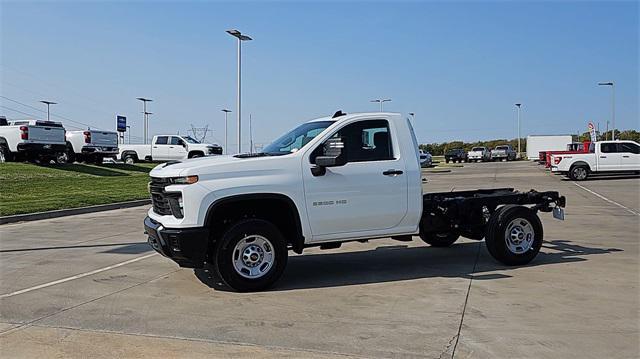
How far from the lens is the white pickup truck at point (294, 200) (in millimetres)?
6824

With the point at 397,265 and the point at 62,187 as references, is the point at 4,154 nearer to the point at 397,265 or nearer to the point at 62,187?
the point at 62,187

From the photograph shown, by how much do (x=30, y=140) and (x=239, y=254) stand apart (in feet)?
74.5

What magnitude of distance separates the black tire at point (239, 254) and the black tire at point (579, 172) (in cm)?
2613

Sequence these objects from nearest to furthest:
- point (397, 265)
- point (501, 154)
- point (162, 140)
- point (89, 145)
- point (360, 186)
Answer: point (360, 186) → point (397, 265) → point (89, 145) → point (162, 140) → point (501, 154)

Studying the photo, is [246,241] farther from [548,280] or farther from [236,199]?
[548,280]

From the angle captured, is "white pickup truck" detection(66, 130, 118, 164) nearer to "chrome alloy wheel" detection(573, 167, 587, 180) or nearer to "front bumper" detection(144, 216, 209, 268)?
"chrome alloy wheel" detection(573, 167, 587, 180)

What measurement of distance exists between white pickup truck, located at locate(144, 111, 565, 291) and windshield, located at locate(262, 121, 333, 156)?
0.02m

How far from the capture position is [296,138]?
7832mm

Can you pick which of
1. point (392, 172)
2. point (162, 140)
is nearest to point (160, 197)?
point (392, 172)

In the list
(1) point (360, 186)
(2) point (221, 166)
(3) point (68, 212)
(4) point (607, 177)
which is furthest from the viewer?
(4) point (607, 177)

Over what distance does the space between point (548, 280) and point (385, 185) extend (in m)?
2.33

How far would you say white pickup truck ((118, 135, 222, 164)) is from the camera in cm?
3653

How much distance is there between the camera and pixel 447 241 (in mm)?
10062

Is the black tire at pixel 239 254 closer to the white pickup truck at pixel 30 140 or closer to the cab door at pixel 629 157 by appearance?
the white pickup truck at pixel 30 140
